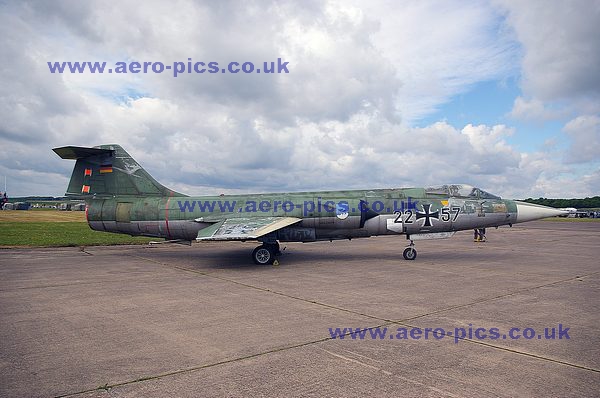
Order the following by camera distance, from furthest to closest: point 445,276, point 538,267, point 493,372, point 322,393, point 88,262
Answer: point 88,262, point 538,267, point 445,276, point 493,372, point 322,393

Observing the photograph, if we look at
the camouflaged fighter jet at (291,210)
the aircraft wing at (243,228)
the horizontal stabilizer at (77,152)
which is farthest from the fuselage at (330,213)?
the horizontal stabilizer at (77,152)

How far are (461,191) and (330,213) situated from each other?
204 inches

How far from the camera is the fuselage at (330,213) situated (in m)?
14.7

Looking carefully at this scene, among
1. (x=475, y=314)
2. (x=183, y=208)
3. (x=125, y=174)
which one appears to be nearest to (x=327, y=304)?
(x=475, y=314)

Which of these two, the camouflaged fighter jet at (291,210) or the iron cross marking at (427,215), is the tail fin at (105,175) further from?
the iron cross marking at (427,215)

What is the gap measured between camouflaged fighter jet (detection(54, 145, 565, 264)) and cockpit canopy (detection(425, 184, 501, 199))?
0.6 inches

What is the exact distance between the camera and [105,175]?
15.6 metres

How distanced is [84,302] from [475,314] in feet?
25.1

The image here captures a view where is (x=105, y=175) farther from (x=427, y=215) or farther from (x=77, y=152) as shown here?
(x=427, y=215)

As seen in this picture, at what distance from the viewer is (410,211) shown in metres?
14.8

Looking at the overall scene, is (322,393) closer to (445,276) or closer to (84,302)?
(84,302)

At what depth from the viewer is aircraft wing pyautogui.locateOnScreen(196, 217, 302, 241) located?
12.4 meters

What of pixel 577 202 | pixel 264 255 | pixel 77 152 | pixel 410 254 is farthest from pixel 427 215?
pixel 577 202

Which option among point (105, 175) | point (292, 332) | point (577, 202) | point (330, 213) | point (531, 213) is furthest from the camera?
point (577, 202)
